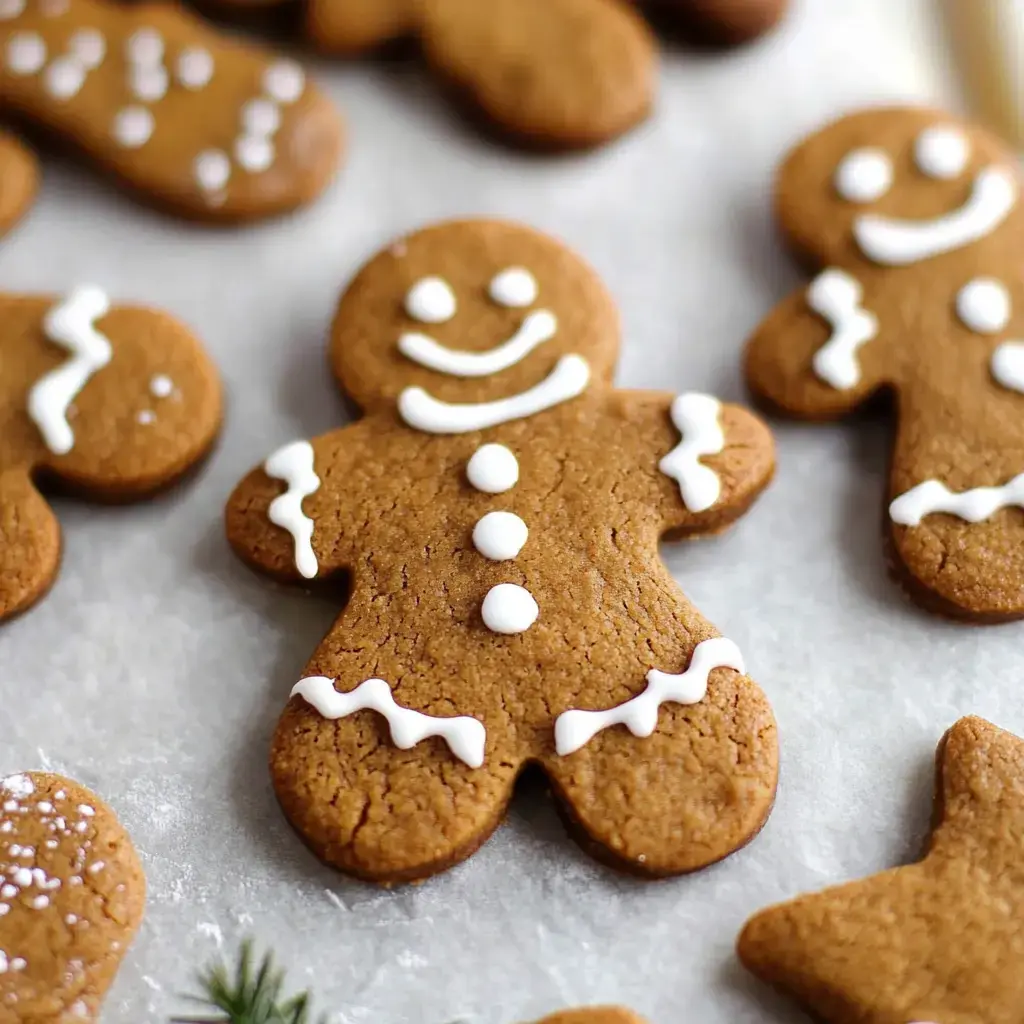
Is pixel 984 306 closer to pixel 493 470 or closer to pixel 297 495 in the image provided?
pixel 493 470

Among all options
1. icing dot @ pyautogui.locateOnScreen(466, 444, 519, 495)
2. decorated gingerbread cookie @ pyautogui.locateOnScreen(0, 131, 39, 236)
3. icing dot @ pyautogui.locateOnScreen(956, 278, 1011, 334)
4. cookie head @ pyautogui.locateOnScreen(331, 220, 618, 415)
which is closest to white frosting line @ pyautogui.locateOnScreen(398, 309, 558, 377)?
cookie head @ pyautogui.locateOnScreen(331, 220, 618, 415)

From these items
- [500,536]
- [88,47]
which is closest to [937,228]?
[500,536]

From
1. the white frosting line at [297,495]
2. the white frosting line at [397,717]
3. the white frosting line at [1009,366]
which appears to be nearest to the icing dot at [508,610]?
the white frosting line at [397,717]

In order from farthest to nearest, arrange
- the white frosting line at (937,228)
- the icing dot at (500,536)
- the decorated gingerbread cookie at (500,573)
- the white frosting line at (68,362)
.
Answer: the white frosting line at (937,228) < the white frosting line at (68,362) < the icing dot at (500,536) < the decorated gingerbread cookie at (500,573)

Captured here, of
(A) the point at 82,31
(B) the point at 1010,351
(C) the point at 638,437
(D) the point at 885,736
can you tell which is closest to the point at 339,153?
(A) the point at 82,31

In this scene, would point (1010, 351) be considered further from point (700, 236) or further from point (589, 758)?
point (589, 758)

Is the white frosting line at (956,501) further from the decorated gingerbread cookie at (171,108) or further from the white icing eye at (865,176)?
the decorated gingerbread cookie at (171,108)
